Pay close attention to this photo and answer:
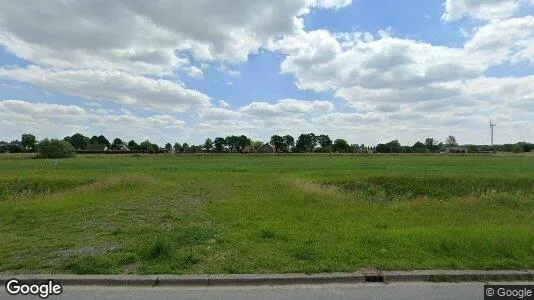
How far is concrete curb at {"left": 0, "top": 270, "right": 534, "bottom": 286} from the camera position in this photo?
5.69m

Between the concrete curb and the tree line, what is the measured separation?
12404 centimetres

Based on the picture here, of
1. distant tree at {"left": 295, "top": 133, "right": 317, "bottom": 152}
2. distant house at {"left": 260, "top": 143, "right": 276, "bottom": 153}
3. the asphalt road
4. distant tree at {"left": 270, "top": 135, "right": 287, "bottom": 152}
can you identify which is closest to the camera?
the asphalt road

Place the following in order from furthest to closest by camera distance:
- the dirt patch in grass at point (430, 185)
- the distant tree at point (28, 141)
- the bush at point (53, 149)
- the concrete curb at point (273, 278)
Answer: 1. the distant tree at point (28, 141)
2. the bush at point (53, 149)
3. the dirt patch in grass at point (430, 185)
4. the concrete curb at point (273, 278)

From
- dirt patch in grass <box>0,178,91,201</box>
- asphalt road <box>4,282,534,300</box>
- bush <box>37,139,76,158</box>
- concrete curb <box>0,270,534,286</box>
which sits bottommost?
dirt patch in grass <box>0,178,91,201</box>

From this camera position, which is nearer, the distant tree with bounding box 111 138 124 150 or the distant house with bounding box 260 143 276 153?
the distant house with bounding box 260 143 276 153

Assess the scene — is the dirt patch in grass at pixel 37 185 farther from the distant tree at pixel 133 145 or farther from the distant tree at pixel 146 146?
the distant tree at pixel 133 145

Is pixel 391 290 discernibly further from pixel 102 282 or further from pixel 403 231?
pixel 102 282

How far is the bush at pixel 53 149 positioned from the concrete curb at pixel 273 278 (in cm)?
9485

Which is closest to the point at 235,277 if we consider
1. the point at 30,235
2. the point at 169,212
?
the point at 30,235

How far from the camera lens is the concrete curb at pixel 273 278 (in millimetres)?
5691

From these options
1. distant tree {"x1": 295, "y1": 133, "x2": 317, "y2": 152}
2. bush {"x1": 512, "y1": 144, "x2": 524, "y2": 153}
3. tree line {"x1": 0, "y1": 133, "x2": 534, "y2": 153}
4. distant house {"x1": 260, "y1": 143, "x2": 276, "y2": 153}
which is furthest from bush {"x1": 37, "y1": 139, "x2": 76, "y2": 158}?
bush {"x1": 512, "y1": 144, "x2": 524, "y2": 153}

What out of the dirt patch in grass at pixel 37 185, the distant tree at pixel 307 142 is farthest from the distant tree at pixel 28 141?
the dirt patch in grass at pixel 37 185

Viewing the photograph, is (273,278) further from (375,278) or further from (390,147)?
(390,147)

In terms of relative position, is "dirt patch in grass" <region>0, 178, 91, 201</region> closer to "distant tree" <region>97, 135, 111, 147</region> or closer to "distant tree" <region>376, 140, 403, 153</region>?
"distant tree" <region>376, 140, 403, 153</region>
